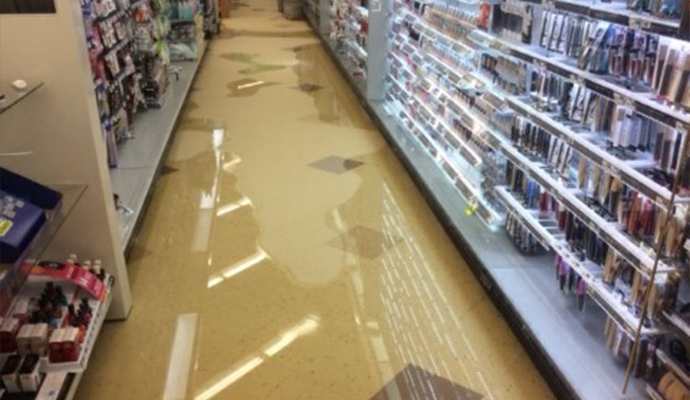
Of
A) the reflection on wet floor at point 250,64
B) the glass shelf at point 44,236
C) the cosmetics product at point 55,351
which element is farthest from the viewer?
the reflection on wet floor at point 250,64

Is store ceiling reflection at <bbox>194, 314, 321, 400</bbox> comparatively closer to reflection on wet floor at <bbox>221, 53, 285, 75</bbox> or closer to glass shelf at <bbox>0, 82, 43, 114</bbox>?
glass shelf at <bbox>0, 82, 43, 114</bbox>

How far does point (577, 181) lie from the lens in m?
2.79

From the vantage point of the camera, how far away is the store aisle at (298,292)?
8.57ft

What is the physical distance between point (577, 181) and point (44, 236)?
7.12 feet

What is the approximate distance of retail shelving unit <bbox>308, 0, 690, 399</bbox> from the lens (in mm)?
2154

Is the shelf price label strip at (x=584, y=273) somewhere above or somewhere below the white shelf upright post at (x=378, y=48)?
below

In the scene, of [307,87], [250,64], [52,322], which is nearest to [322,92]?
[307,87]

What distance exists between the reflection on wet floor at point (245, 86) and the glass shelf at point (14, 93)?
16.3ft

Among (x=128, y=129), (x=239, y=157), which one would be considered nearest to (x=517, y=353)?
(x=239, y=157)

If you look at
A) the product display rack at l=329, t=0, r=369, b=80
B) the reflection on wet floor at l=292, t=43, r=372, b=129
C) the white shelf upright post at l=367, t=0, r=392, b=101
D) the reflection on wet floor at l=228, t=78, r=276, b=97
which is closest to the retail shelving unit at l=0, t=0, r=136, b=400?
the reflection on wet floor at l=292, t=43, r=372, b=129

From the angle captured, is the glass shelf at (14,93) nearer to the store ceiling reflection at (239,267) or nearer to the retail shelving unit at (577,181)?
the store ceiling reflection at (239,267)

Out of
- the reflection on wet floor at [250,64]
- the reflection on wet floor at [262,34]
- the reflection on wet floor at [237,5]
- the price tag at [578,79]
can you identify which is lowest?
the reflection on wet floor at [250,64]

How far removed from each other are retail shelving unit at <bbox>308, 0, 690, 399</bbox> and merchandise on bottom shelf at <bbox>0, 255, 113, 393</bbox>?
5.87ft

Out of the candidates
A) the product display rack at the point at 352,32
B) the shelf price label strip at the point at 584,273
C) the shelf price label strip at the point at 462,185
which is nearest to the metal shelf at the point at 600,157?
the shelf price label strip at the point at 584,273
